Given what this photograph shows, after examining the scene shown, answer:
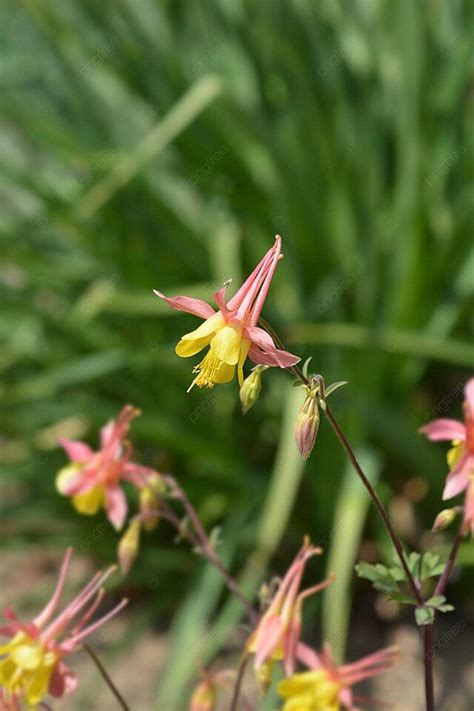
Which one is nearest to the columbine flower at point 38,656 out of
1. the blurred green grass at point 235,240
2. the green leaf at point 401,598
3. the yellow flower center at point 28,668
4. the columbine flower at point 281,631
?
the yellow flower center at point 28,668

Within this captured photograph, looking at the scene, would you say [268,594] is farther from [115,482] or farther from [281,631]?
[115,482]

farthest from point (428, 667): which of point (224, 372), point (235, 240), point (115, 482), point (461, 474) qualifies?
point (235, 240)

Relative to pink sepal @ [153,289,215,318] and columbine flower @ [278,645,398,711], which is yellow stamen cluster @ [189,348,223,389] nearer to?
pink sepal @ [153,289,215,318]

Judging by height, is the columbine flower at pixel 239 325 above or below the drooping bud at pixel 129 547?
above

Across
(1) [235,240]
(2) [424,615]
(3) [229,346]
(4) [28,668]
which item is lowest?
(4) [28,668]

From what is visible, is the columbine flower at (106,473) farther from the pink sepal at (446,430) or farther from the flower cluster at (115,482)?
the pink sepal at (446,430)

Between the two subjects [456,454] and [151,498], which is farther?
[151,498]
